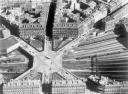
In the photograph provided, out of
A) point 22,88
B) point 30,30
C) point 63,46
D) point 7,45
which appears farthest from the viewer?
point 30,30

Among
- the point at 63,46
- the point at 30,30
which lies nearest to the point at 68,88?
the point at 63,46

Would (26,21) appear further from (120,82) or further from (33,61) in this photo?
(120,82)

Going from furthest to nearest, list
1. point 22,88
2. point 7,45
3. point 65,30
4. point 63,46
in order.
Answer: point 65,30 < point 63,46 < point 7,45 < point 22,88

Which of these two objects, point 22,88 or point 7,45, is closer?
point 22,88

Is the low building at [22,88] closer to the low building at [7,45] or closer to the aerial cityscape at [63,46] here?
the aerial cityscape at [63,46]

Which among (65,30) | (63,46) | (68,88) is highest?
(65,30)

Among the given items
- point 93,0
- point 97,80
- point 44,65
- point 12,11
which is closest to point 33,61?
point 44,65

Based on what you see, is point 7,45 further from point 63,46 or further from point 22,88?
point 22,88

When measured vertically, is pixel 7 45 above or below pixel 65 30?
below
